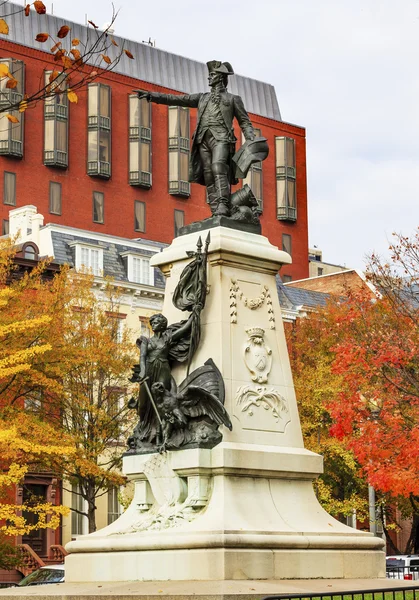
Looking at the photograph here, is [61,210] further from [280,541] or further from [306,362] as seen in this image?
[280,541]

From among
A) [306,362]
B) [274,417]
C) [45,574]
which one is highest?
[306,362]

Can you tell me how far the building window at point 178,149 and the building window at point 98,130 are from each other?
4.98 meters

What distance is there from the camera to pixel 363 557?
17.4 metres

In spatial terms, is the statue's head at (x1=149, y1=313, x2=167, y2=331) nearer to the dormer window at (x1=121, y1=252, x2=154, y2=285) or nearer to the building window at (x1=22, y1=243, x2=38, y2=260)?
the building window at (x1=22, y1=243, x2=38, y2=260)

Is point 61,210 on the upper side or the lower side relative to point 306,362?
upper

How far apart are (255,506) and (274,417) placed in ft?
4.98

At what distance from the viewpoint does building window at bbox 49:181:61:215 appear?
7650 cm

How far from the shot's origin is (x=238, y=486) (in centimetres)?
1683

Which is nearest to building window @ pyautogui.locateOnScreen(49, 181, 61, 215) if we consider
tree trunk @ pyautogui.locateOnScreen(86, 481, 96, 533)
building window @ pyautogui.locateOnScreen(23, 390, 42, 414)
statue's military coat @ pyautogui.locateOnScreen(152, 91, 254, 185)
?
building window @ pyautogui.locateOnScreen(23, 390, 42, 414)

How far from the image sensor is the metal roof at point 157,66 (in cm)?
7988

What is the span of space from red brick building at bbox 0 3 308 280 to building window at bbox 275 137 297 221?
2.8 inches

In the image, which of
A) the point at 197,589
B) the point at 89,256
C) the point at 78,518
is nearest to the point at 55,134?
the point at 89,256

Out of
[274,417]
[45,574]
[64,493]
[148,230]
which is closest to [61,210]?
[148,230]

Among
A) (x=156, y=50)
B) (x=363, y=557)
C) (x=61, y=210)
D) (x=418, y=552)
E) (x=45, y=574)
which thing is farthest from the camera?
(x=156, y=50)
